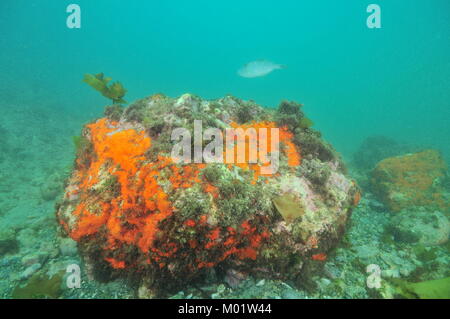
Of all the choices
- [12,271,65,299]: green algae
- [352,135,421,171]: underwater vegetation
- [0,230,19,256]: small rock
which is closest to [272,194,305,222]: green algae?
[12,271,65,299]: green algae

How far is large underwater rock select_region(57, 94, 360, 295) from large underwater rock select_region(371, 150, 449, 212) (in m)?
5.57

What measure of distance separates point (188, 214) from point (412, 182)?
412 inches

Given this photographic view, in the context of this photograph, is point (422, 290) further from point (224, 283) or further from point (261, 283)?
point (224, 283)

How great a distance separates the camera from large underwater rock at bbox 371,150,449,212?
863cm

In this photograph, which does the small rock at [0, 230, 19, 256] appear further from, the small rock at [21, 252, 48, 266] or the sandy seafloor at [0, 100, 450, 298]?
the small rock at [21, 252, 48, 266]

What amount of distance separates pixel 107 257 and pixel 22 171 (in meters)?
13.3

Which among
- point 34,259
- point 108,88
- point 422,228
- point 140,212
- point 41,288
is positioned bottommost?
point 41,288

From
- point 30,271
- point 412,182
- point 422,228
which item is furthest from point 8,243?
point 412,182

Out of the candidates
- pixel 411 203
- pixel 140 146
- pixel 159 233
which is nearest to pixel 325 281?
pixel 159 233

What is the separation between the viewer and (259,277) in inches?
165

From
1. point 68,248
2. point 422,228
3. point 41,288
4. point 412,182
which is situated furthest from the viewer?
point 412,182

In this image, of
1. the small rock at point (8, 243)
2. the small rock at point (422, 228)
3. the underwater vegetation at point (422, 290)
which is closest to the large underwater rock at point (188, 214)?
the underwater vegetation at point (422, 290)

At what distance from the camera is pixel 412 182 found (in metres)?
9.45
